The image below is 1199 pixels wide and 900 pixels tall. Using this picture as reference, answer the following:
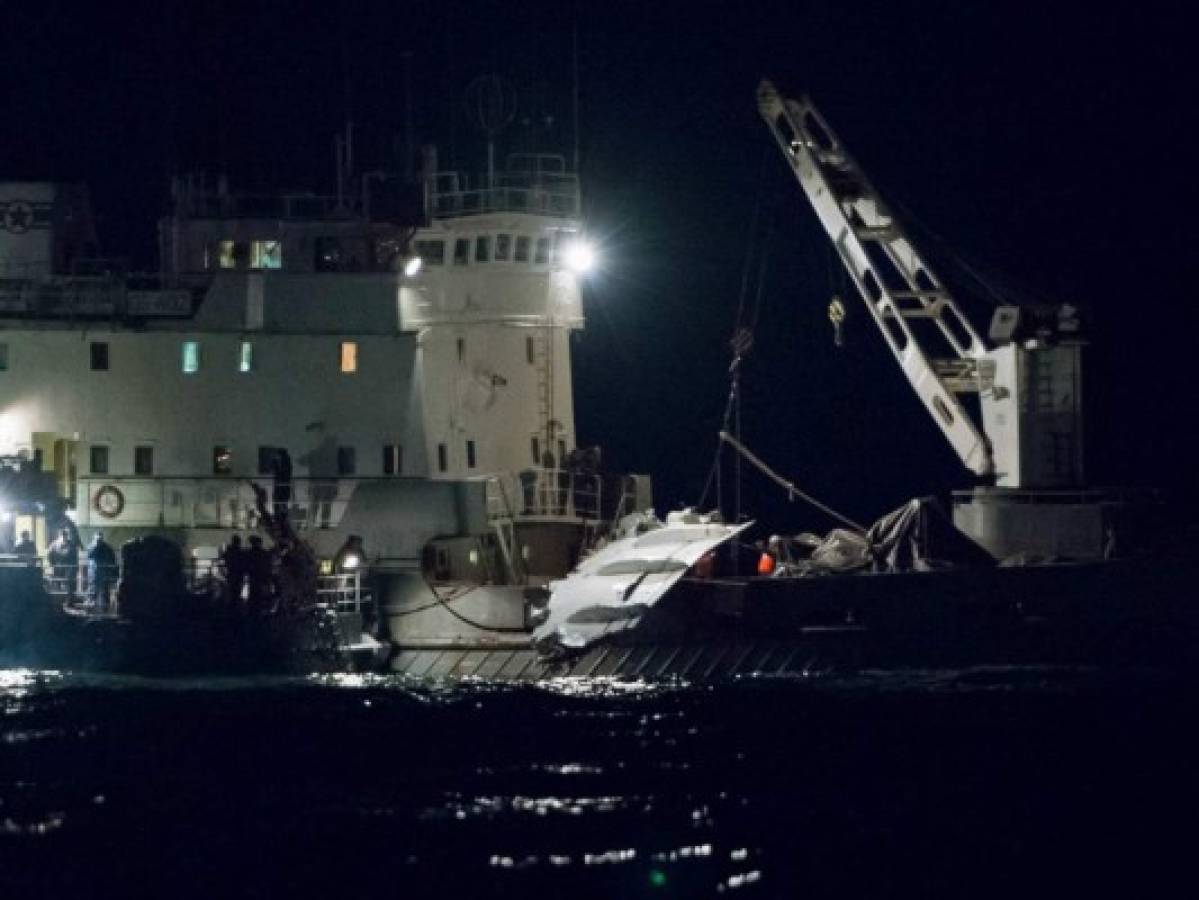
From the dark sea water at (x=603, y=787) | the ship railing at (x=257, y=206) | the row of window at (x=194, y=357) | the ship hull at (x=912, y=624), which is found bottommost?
the dark sea water at (x=603, y=787)

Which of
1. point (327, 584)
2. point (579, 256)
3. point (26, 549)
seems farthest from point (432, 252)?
point (26, 549)

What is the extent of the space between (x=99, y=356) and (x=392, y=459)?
18.9 feet

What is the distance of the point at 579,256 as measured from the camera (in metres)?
55.6

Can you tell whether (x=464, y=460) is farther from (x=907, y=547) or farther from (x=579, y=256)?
(x=907, y=547)

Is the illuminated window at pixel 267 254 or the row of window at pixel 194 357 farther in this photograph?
the illuminated window at pixel 267 254

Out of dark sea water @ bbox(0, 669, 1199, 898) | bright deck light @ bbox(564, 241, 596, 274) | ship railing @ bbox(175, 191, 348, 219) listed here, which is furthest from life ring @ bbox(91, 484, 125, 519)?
bright deck light @ bbox(564, 241, 596, 274)

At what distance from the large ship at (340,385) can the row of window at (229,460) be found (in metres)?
0.04

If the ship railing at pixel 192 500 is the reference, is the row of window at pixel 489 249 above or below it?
above

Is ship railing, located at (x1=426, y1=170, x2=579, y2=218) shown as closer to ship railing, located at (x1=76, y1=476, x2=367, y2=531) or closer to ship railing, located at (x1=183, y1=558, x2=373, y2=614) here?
ship railing, located at (x1=76, y1=476, x2=367, y2=531)

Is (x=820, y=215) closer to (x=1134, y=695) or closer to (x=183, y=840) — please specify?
(x=1134, y=695)

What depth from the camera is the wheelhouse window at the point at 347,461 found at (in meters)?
54.2

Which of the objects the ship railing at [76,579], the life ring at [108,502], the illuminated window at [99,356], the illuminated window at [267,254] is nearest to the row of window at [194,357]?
the illuminated window at [99,356]

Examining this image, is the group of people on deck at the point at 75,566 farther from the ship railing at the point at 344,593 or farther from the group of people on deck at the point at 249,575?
the ship railing at the point at 344,593

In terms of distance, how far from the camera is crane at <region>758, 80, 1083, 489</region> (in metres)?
52.0
